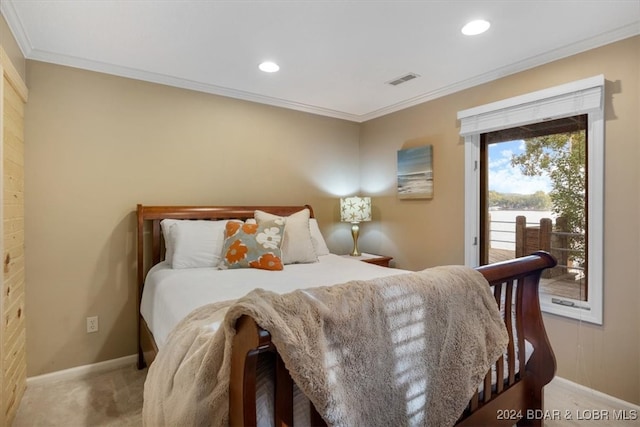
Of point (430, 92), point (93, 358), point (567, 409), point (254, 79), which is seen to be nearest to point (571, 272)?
point (567, 409)

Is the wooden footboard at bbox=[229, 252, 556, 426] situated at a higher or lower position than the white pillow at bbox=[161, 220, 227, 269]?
lower

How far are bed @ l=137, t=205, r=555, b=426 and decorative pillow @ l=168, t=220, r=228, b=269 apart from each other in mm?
122

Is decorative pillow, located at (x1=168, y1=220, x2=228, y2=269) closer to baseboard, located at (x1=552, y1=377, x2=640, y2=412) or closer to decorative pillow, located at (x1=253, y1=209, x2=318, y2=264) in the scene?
decorative pillow, located at (x1=253, y1=209, x2=318, y2=264)

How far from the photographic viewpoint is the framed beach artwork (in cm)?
328

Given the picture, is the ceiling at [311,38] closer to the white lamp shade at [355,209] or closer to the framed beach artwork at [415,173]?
the framed beach artwork at [415,173]

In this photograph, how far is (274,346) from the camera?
2.76 ft

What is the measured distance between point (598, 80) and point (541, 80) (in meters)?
0.39

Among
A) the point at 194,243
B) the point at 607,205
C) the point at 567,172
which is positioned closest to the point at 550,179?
the point at 567,172

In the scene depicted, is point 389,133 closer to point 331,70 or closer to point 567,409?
point 331,70

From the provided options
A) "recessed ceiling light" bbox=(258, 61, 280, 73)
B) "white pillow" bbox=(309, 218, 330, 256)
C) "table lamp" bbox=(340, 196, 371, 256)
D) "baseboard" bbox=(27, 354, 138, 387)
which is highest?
"recessed ceiling light" bbox=(258, 61, 280, 73)

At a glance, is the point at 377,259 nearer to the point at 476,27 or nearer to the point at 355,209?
the point at 355,209

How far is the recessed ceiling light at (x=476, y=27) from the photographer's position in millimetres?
2002

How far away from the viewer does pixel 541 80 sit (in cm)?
248

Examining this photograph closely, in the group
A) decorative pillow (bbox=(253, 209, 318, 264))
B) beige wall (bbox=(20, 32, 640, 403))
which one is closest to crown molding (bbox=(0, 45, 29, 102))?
beige wall (bbox=(20, 32, 640, 403))
